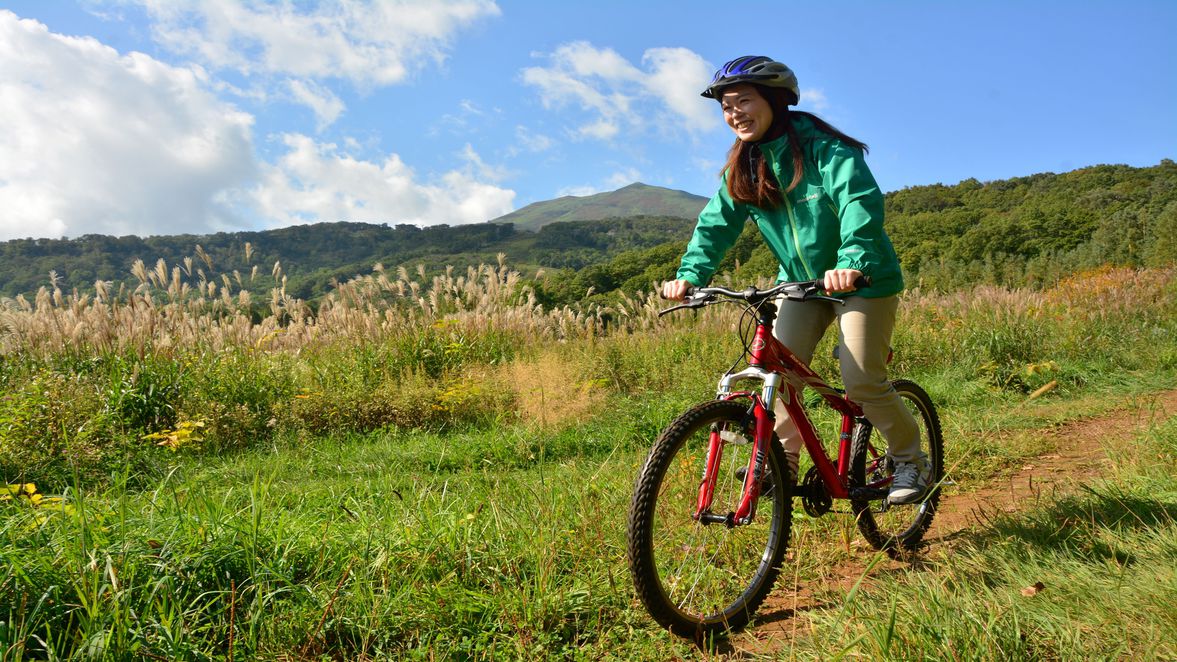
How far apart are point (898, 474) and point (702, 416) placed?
1219mm

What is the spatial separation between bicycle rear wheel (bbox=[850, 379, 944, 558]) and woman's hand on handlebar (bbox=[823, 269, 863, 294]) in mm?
996

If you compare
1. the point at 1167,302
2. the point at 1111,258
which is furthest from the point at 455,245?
the point at 1167,302

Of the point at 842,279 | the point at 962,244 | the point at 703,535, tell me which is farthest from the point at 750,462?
the point at 962,244

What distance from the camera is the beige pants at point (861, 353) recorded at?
2.86m

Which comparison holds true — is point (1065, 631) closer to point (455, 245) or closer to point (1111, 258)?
point (1111, 258)

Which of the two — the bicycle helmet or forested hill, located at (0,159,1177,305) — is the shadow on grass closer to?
the bicycle helmet

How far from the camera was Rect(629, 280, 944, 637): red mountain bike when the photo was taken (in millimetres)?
2352

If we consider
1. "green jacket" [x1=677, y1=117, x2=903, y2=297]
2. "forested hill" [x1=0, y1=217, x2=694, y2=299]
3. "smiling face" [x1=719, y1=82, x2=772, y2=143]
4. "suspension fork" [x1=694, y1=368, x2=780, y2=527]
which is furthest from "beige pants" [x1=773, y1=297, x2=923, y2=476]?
"forested hill" [x1=0, y1=217, x2=694, y2=299]

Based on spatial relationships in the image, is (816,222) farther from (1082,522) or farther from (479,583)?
(479,583)

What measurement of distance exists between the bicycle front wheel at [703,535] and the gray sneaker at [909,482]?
0.61 m

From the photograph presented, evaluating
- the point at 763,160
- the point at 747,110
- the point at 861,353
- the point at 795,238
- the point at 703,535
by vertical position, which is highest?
the point at 747,110

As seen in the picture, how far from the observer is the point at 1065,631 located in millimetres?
1890

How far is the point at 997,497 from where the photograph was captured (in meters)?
3.98

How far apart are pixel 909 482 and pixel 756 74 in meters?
1.82
